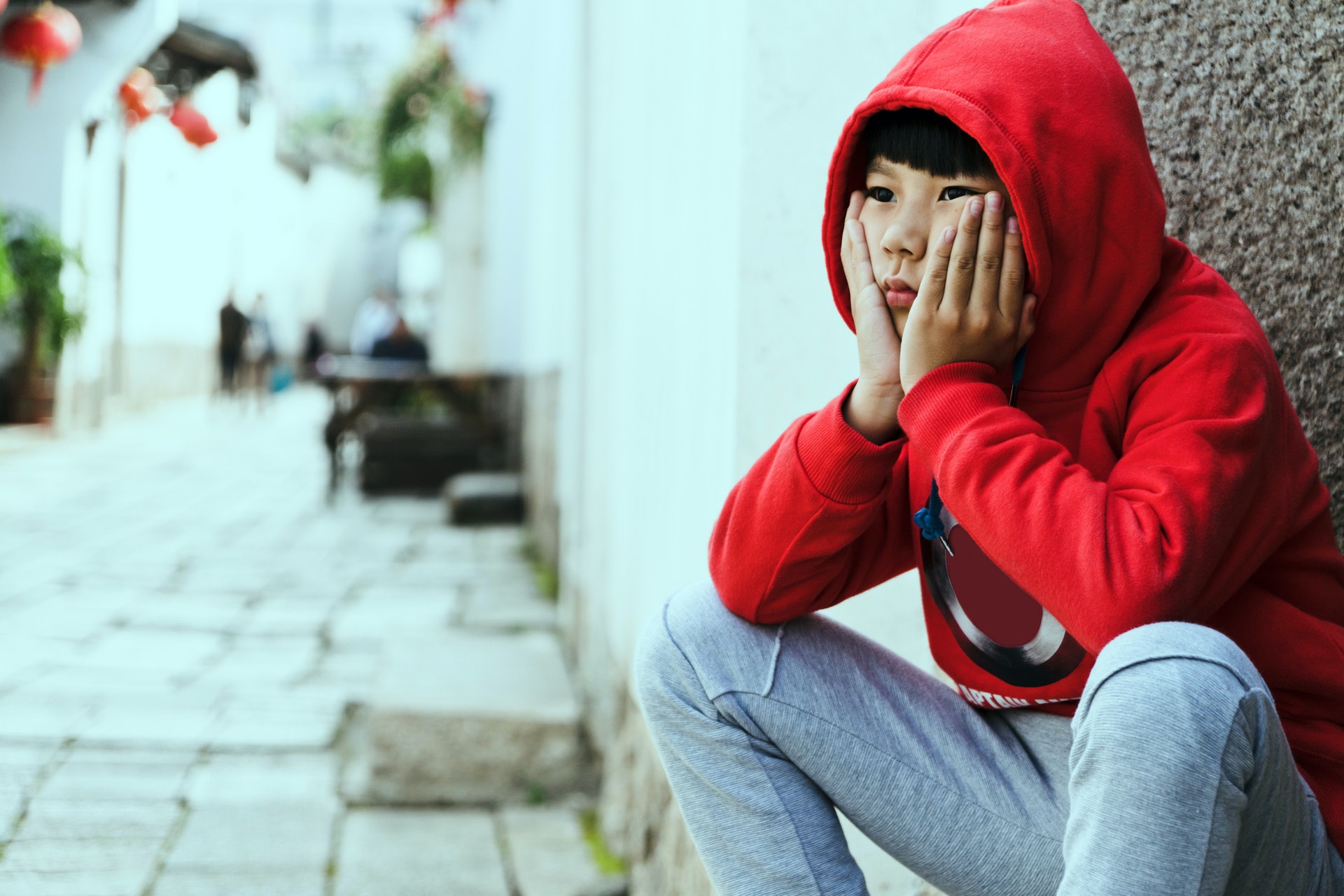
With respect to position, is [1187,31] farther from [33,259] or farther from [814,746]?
[33,259]

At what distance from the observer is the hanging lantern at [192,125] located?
11109mm

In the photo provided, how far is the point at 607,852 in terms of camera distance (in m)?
2.50

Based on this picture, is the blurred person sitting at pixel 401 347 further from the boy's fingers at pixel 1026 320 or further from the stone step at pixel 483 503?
the boy's fingers at pixel 1026 320

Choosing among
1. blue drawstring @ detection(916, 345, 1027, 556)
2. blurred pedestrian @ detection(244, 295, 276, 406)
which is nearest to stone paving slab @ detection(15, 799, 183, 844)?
blue drawstring @ detection(916, 345, 1027, 556)

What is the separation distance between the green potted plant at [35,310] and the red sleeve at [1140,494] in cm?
1004

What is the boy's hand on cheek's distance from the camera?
46.9 inches

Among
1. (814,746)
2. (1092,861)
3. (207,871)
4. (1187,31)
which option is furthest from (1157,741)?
(207,871)

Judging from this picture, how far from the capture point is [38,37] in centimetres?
923

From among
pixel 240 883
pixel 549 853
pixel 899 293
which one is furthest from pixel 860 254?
pixel 240 883

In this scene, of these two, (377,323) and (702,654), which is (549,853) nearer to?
(702,654)

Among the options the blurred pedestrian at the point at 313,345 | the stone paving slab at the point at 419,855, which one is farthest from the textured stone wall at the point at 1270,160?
the blurred pedestrian at the point at 313,345

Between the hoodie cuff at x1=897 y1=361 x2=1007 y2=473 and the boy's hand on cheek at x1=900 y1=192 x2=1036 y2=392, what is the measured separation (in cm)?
2

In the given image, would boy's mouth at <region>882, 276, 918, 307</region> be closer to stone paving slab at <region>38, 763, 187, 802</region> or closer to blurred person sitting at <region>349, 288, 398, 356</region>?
stone paving slab at <region>38, 763, 187, 802</region>

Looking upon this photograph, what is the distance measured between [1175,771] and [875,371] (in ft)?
1.66
